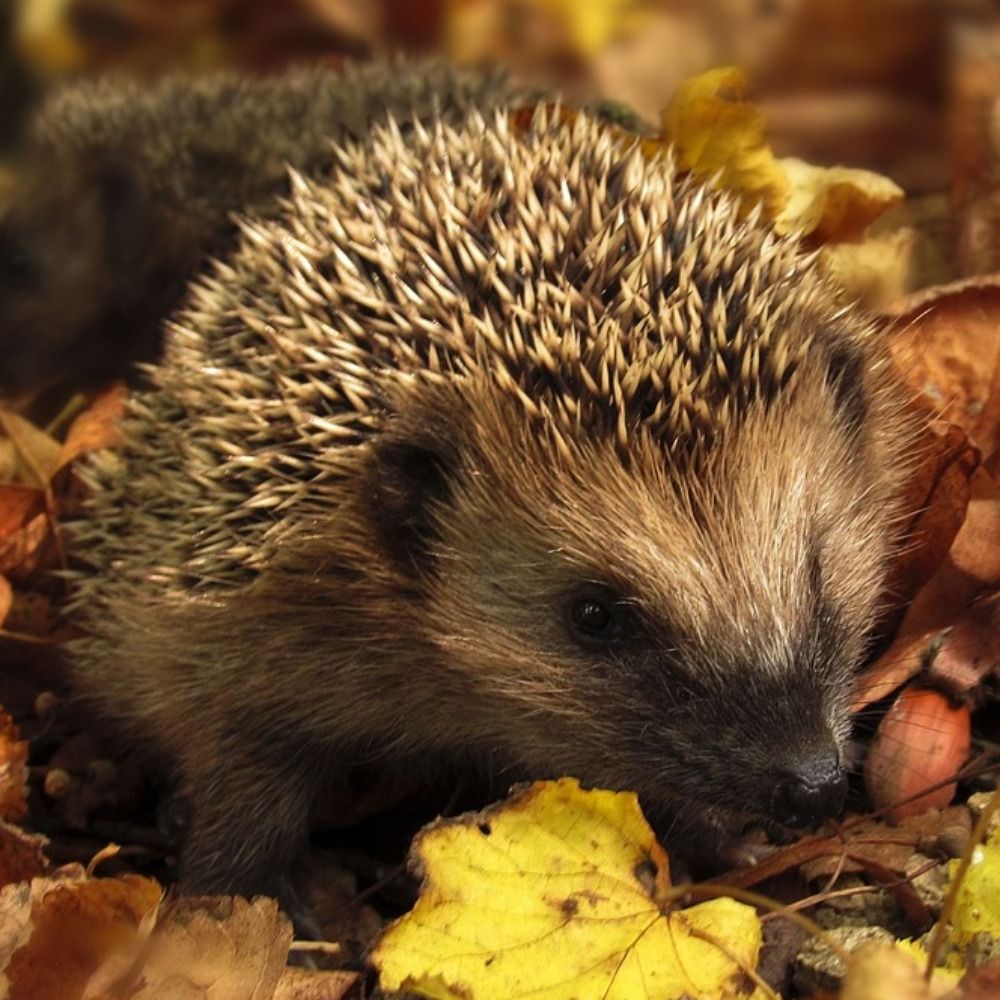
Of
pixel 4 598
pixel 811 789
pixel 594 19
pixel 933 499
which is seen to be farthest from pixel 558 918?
pixel 594 19

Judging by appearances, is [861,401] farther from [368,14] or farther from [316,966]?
[368,14]

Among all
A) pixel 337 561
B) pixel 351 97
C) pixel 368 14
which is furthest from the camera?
pixel 368 14

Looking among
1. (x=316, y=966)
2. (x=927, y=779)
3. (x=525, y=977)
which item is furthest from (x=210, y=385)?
(x=927, y=779)

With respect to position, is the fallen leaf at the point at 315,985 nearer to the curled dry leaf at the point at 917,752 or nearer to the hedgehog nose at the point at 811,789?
the hedgehog nose at the point at 811,789

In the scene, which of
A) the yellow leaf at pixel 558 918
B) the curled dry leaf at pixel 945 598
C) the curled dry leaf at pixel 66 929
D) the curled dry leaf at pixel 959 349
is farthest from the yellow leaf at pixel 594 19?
the curled dry leaf at pixel 66 929

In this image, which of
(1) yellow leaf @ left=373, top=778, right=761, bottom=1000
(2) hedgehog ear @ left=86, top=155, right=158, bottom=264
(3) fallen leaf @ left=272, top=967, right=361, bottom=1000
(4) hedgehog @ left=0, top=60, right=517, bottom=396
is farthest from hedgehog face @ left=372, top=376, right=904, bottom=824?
(2) hedgehog ear @ left=86, top=155, right=158, bottom=264

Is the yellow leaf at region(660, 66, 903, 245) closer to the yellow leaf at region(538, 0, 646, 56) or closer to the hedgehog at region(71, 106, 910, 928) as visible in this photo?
the hedgehog at region(71, 106, 910, 928)

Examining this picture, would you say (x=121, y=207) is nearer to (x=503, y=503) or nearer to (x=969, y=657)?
(x=503, y=503)
